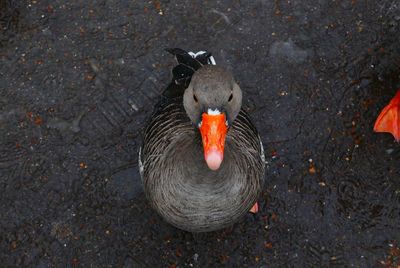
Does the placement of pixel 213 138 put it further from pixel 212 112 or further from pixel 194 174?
pixel 194 174

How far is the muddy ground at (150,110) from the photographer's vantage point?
2934mm

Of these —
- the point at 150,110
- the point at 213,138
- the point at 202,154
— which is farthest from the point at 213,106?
the point at 150,110

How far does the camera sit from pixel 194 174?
7.41 feet

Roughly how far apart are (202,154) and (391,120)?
1.45 m

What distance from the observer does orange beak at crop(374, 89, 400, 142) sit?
121 inches

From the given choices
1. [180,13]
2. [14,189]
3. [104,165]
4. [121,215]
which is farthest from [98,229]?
[180,13]

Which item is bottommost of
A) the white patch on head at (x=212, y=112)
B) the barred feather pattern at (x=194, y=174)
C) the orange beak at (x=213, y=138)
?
the barred feather pattern at (x=194, y=174)

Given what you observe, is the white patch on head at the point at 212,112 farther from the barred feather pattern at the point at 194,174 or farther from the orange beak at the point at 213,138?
the barred feather pattern at the point at 194,174

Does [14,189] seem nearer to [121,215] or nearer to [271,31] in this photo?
[121,215]

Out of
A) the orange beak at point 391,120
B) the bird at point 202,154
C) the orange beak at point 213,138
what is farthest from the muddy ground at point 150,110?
the orange beak at point 213,138

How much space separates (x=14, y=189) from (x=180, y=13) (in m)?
1.65

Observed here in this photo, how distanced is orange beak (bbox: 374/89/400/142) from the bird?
3.05 feet

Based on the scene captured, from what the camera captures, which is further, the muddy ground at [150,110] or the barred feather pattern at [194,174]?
the muddy ground at [150,110]

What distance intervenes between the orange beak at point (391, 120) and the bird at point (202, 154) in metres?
0.93
